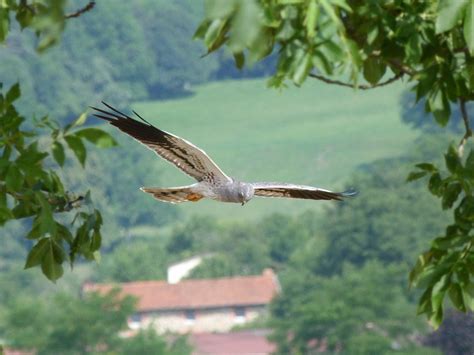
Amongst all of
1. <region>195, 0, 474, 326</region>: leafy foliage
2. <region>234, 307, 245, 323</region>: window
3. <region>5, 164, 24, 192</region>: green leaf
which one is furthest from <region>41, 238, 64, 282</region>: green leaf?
<region>234, 307, 245, 323</region>: window

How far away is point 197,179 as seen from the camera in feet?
20.1

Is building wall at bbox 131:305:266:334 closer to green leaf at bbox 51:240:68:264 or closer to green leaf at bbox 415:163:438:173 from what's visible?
green leaf at bbox 415:163:438:173

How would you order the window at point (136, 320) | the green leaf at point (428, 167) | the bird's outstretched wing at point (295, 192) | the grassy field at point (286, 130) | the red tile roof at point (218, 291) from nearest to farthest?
the bird's outstretched wing at point (295, 192)
the green leaf at point (428, 167)
the window at point (136, 320)
the red tile roof at point (218, 291)
the grassy field at point (286, 130)

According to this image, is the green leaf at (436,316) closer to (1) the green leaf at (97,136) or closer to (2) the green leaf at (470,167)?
(2) the green leaf at (470,167)

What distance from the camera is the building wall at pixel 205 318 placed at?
328 ft

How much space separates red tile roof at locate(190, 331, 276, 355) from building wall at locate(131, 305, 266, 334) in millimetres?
2802

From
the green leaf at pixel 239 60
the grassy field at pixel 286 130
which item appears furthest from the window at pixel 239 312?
the green leaf at pixel 239 60

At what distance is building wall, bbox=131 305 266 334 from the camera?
3932 inches

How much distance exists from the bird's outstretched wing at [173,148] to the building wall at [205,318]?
303 feet

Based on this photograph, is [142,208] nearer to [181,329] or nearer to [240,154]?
[240,154]

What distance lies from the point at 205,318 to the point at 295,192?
95.9m

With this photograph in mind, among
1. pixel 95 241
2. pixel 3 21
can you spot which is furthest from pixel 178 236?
pixel 3 21

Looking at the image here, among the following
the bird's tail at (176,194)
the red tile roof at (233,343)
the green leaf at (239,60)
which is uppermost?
the green leaf at (239,60)

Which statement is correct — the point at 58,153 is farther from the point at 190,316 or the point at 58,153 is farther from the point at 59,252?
the point at 190,316
